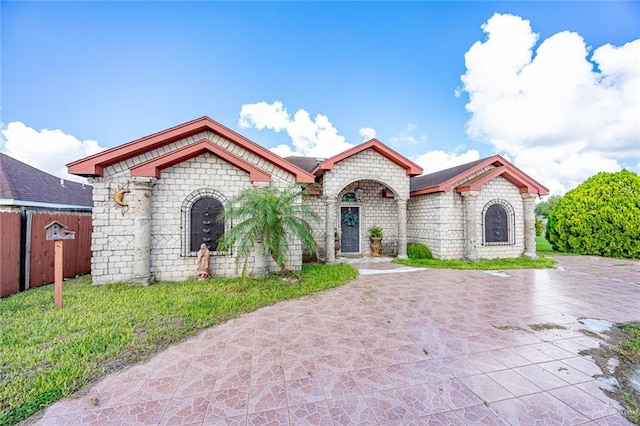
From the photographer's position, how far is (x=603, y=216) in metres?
12.1

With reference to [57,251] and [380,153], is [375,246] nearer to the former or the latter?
[380,153]

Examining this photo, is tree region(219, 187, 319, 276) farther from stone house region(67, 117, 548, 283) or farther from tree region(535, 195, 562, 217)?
tree region(535, 195, 562, 217)

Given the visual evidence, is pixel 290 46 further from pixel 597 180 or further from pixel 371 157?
pixel 597 180

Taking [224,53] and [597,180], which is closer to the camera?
[224,53]

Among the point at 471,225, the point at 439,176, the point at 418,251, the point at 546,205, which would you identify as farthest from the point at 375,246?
the point at 546,205

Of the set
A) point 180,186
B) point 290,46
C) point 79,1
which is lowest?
point 180,186

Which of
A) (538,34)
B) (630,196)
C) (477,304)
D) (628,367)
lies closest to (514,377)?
(628,367)

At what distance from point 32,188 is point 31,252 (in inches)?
248

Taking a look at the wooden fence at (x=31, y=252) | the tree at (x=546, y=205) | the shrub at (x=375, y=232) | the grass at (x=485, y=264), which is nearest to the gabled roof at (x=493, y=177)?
the shrub at (x=375, y=232)

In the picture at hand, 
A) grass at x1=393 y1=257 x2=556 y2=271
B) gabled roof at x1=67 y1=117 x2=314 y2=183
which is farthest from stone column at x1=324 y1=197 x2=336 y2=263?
grass at x1=393 y1=257 x2=556 y2=271

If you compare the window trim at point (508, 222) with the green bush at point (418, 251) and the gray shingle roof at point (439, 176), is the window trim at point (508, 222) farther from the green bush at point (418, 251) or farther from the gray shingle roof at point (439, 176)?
the green bush at point (418, 251)

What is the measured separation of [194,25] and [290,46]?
4608mm

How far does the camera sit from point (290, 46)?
11.8 metres

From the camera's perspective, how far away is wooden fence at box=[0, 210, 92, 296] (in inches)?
228
